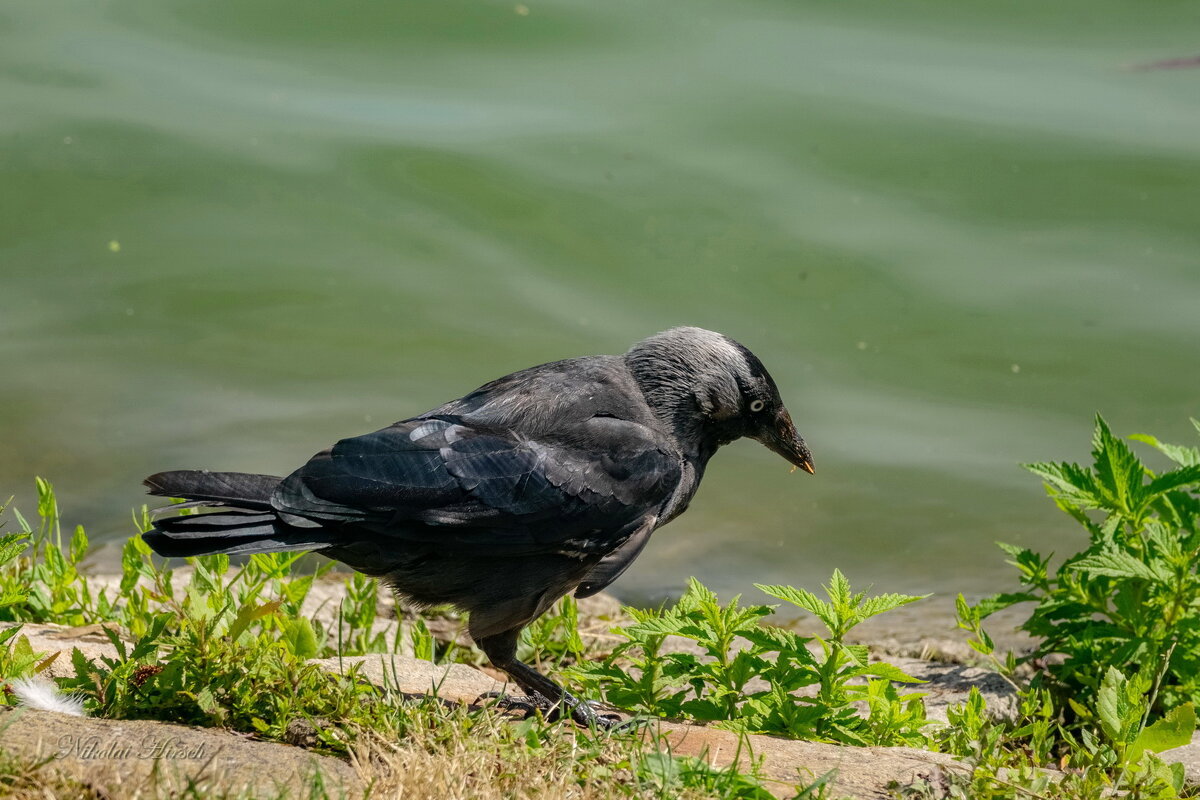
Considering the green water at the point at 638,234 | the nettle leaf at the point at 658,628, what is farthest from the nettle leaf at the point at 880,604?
the green water at the point at 638,234

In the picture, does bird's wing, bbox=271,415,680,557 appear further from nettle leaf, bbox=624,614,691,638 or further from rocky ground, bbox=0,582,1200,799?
rocky ground, bbox=0,582,1200,799

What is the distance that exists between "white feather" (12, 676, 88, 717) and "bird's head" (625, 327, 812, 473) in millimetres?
1984

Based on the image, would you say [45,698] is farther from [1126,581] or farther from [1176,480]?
[1176,480]

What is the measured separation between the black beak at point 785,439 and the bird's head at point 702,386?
0.04 m

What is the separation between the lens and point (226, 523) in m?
3.83

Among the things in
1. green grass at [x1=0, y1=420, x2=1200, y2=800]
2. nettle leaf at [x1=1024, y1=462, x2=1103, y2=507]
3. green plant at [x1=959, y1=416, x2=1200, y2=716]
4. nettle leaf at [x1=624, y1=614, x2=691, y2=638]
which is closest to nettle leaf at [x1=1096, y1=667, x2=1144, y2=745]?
green grass at [x1=0, y1=420, x2=1200, y2=800]

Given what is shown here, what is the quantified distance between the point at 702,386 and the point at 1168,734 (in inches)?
68.8

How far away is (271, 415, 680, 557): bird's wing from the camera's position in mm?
3877

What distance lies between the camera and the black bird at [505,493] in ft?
12.7

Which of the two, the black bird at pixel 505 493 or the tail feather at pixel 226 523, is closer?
the tail feather at pixel 226 523

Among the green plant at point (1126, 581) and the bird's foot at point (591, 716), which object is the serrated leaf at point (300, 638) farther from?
the green plant at point (1126, 581)

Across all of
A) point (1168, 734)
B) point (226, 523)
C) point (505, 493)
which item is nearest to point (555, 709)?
point (505, 493)

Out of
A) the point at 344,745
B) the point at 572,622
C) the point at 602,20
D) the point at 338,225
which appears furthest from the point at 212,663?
the point at 602,20

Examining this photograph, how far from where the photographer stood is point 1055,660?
5.17 metres
